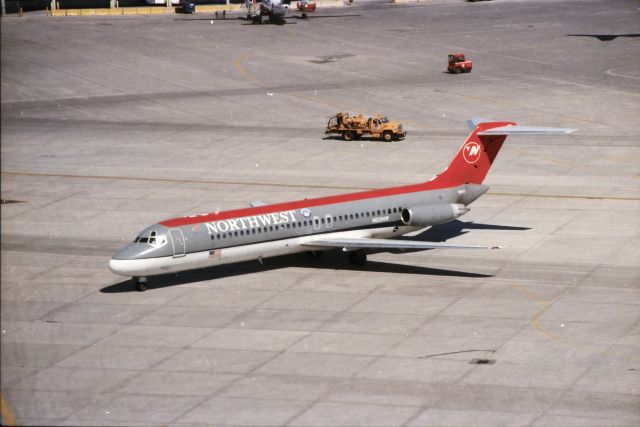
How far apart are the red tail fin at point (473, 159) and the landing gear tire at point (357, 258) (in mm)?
6426

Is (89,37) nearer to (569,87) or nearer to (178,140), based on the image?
(178,140)

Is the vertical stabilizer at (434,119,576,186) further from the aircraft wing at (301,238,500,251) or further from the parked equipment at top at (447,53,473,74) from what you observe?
the parked equipment at top at (447,53,473,74)

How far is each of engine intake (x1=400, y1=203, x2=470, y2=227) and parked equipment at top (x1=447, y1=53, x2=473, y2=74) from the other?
58242 millimetres

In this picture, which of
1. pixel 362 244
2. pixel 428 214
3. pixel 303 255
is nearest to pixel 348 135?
pixel 303 255

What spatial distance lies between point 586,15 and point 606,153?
78.9m

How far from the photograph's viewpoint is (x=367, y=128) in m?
77.9

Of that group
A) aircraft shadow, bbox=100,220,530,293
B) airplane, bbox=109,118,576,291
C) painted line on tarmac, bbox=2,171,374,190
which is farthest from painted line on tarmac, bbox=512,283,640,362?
painted line on tarmac, bbox=2,171,374,190

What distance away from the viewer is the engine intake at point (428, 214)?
4716cm

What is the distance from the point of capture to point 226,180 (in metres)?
65.6

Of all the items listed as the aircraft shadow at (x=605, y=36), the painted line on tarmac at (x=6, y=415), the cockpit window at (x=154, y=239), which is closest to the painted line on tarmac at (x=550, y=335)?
the cockpit window at (x=154, y=239)

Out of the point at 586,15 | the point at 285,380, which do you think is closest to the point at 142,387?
the point at 285,380

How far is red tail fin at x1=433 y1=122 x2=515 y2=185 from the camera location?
Result: 50219 millimetres

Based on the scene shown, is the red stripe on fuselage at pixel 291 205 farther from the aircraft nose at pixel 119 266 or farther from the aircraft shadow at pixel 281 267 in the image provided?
the aircraft shadow at pixel 281 267

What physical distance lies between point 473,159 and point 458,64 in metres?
55.1
